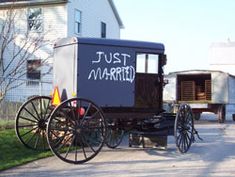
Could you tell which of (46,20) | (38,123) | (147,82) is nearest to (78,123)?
(38,123)

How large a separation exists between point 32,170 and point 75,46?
2.94m

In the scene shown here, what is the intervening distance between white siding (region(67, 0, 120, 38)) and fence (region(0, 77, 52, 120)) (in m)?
10.8

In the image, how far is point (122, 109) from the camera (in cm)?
1110

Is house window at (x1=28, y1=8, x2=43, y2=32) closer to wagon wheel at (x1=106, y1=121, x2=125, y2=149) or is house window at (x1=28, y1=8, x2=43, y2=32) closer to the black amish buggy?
the black amish buggy

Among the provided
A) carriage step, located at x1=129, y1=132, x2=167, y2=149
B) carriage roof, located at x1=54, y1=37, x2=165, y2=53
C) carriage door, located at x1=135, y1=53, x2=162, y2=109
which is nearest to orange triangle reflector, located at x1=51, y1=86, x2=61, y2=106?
carriage roof, located at x1=54, y1=37, x2=165, y2=53

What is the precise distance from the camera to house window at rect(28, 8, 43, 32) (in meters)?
29.3

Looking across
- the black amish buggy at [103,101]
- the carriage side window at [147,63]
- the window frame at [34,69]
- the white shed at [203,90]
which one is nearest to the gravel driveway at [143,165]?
the black amish buggy at [103,101]

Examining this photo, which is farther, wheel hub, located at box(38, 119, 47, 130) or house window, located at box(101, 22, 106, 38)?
house window, located at box(101, 22, 106, 38)

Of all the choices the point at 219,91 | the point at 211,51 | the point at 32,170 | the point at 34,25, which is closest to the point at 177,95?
the point at 219,91

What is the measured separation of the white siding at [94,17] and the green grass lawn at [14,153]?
1728 cm

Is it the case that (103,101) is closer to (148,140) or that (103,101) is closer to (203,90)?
(148,140)

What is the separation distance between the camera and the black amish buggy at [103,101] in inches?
399

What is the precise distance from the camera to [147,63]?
1148cm

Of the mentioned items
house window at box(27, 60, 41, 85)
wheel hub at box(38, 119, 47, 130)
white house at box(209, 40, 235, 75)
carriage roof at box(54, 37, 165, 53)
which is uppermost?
white house at box(209, 40, 235, 75)
